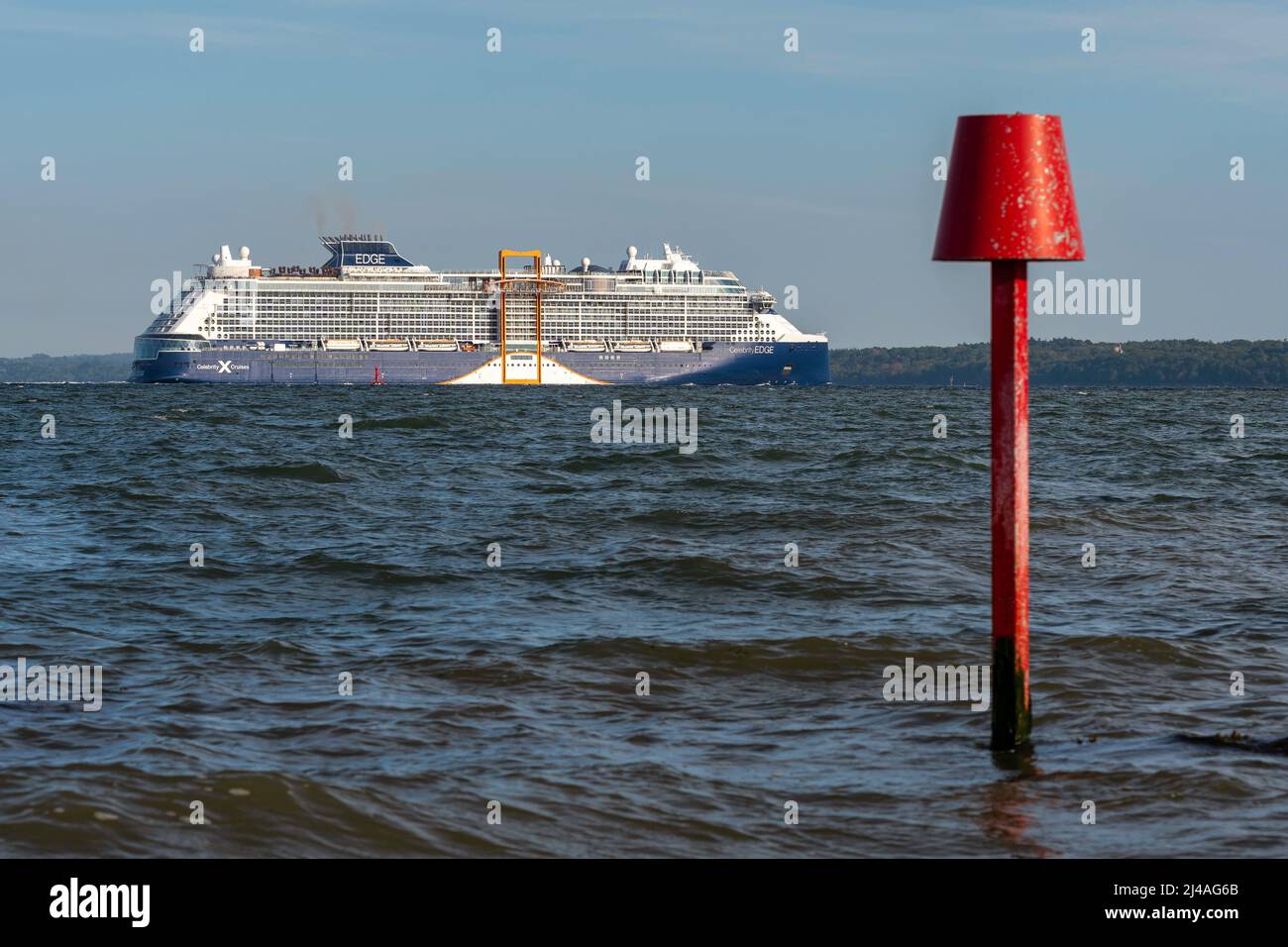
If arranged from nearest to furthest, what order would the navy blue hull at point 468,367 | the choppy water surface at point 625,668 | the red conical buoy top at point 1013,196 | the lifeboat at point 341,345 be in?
the choppy water surface at point 625,668
the red conical buoy top at point 1013,196
the navy blue hull at point 468,367
the lifeboat at point 341,345

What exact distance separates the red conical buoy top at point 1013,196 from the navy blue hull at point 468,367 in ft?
354

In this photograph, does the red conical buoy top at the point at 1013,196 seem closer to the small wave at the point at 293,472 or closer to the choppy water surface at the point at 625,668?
the choppy water surface at the point at 625,668

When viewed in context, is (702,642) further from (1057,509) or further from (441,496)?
(441,496)

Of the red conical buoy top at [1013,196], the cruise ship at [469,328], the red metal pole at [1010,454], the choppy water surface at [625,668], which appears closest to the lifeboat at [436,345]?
the cruise ship at [469,328]

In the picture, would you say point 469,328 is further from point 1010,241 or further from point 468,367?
point 1010,241

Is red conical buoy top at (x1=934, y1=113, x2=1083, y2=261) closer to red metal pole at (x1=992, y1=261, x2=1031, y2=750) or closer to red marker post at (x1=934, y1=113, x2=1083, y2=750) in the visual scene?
red marker post at (x1=934, y1=113, x2=1083, y2=750)

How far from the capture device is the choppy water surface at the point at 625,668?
691 centimetres

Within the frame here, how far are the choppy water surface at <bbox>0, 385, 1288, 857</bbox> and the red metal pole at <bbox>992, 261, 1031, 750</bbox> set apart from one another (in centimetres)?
79

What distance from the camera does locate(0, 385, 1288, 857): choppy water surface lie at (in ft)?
22.7

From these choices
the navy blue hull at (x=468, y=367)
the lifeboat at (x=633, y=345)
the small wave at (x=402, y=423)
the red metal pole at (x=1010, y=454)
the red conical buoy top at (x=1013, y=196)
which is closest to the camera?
the red conical buoy top at (x=1013, y=196)

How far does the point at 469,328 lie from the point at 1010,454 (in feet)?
375

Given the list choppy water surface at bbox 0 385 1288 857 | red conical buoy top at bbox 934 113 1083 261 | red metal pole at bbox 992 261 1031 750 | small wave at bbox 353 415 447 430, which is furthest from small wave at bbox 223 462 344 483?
red conical buoy top at bbox 934 113 1083 261

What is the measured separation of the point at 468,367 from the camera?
116 meters

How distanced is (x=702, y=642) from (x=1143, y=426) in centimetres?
3908
